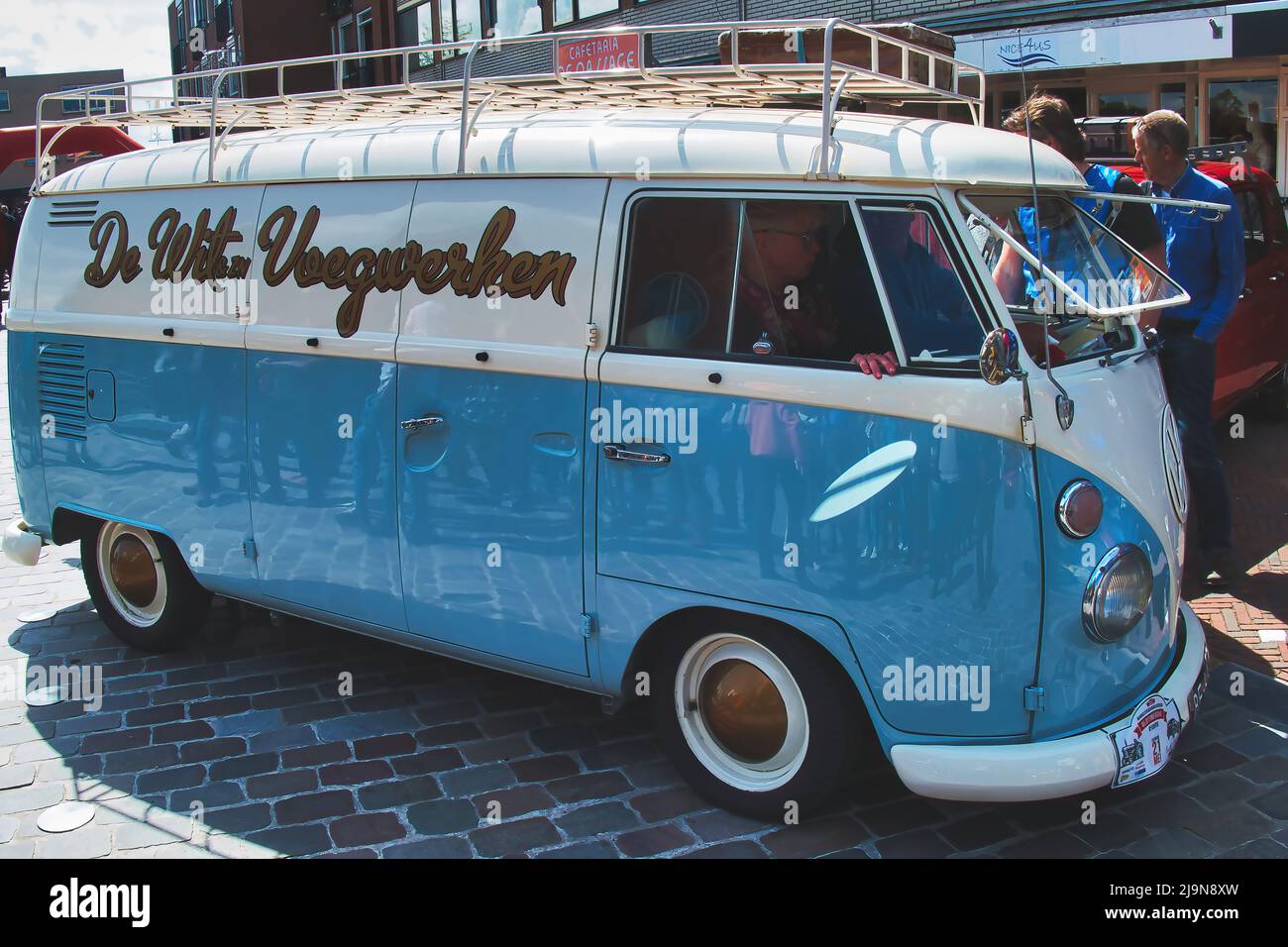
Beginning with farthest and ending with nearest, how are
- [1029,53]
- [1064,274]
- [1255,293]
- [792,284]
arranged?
[1029,53] → [1255,293] → [1064,274] → [792,284]

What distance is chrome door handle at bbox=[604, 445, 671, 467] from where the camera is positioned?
383cm

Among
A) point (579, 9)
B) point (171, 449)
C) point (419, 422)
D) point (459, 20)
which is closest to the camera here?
point (419, 422)

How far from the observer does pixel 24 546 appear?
5.93 metres

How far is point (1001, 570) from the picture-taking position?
3.38 meters

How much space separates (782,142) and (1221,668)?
308 cm

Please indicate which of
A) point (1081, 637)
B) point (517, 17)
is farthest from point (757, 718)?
point (517, 17)

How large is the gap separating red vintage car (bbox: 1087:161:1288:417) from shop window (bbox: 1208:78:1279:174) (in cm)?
574

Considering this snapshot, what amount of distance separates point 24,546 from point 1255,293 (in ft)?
24.9

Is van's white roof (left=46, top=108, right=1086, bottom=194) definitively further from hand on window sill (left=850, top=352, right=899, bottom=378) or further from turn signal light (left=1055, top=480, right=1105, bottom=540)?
turn signal light (left=1055, top=480, right=1105, bottom=540)

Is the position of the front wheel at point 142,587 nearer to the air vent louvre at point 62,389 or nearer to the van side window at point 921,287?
the air vent louvre at point 62,389

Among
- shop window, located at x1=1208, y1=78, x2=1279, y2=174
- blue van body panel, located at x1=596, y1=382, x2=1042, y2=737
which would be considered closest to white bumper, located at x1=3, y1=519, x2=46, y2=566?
blue van body panel, located at x1=596, y1=382, x2=1042, y2=737

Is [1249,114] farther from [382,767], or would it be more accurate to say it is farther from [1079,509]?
[382,767]

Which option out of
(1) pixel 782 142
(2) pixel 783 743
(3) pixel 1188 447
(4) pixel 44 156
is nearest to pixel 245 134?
(4) pixel 44 156

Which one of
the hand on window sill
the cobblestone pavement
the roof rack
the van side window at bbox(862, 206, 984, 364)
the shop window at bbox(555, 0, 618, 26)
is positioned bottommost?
the cobblestone pavement
